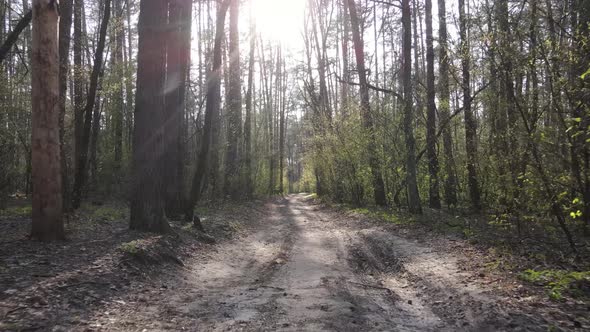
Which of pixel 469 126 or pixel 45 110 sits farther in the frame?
pixel 469 126

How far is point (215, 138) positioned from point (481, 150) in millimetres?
12848

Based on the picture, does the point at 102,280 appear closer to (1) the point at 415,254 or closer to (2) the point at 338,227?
(1) the point at 415,254

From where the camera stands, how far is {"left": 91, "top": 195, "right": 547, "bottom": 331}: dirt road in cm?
433

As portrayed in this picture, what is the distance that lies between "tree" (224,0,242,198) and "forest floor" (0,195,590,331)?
12.5m

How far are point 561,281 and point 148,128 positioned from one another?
7.85 m

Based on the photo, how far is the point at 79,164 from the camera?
12.9 meters

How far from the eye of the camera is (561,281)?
4969mm

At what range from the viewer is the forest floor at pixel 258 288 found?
14.0 ft

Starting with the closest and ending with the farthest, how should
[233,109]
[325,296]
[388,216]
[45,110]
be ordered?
1. [325,296]
2. [45,110]
3. [388,216]
4. [233,109]

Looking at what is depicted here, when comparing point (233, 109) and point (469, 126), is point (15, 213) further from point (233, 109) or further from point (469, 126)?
point (469, 126)

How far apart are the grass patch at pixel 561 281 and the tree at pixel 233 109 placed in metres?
17.1

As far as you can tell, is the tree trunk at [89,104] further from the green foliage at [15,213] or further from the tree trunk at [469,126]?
the tree trunk at [469,126]

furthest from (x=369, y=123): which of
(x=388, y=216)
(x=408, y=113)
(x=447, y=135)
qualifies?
(x=388, y=216)

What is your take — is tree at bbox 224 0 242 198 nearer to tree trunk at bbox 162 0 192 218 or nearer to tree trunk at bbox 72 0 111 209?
tree trunk at bbox 72 0 111 209
